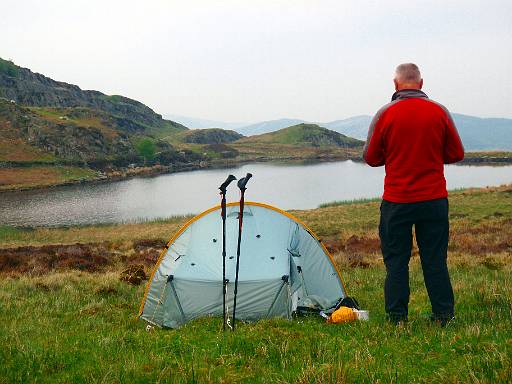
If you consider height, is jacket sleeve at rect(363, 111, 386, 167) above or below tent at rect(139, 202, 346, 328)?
above

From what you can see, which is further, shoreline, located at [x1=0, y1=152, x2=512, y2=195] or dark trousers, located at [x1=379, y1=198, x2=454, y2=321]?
shoreline, located at [x1=0, y1=152, x2=512, y2=195]

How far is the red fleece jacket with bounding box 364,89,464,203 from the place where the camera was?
5.62m

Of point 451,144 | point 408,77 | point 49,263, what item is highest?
point 408,77

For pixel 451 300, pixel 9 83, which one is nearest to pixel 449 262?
pixel 451 300

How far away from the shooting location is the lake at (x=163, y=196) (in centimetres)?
5422

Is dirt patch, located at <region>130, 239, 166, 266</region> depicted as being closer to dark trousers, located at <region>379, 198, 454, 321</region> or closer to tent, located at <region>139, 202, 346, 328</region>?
tent, located at <region>139, 202, 346, 328</region>

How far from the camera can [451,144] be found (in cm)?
579

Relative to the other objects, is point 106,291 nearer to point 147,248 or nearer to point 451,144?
point 451,144

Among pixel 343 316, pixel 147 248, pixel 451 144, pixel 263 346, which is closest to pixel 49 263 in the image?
pixel 147 248

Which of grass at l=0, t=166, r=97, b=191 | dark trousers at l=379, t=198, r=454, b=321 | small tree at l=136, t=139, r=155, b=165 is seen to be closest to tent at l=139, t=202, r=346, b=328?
dark trousers at l=379, t=198, r=454, b=321

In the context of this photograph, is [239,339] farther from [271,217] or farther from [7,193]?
[7,193]

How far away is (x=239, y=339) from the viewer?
18.5 ft

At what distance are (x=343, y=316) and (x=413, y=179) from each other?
2.74m

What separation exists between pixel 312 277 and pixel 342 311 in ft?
6.99
